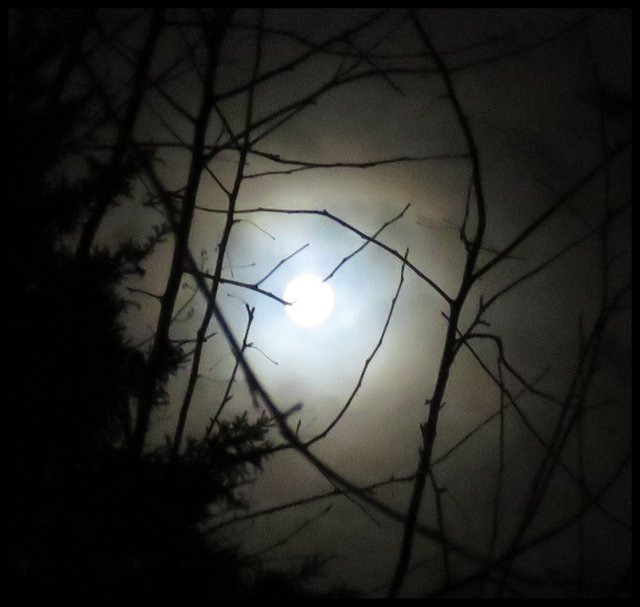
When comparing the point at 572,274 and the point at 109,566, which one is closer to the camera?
the point at 109,566

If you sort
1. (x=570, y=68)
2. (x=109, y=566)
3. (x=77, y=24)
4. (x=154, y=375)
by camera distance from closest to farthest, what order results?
(x=109, y=566) → (x=154, y=375) → (x=77, y=24) → (x=570, y=68)

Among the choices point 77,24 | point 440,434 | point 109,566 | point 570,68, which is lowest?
point 109,566

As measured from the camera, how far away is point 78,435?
0.82 m

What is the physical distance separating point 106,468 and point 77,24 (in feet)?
2.49

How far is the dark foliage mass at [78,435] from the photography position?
784 millimetres

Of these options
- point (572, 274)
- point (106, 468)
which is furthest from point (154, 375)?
point (572, 274)

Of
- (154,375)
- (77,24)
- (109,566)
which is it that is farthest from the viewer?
(77,24)

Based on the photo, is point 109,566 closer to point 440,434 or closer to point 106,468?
point 106,468

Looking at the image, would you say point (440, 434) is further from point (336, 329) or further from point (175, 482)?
point (175, 482)

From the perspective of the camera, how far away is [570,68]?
122 cm

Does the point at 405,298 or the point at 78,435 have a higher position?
the point at 405,298

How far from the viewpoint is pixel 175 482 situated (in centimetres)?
85

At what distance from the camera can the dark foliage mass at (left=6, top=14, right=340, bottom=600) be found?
78 centimetres

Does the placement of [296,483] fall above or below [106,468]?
above
